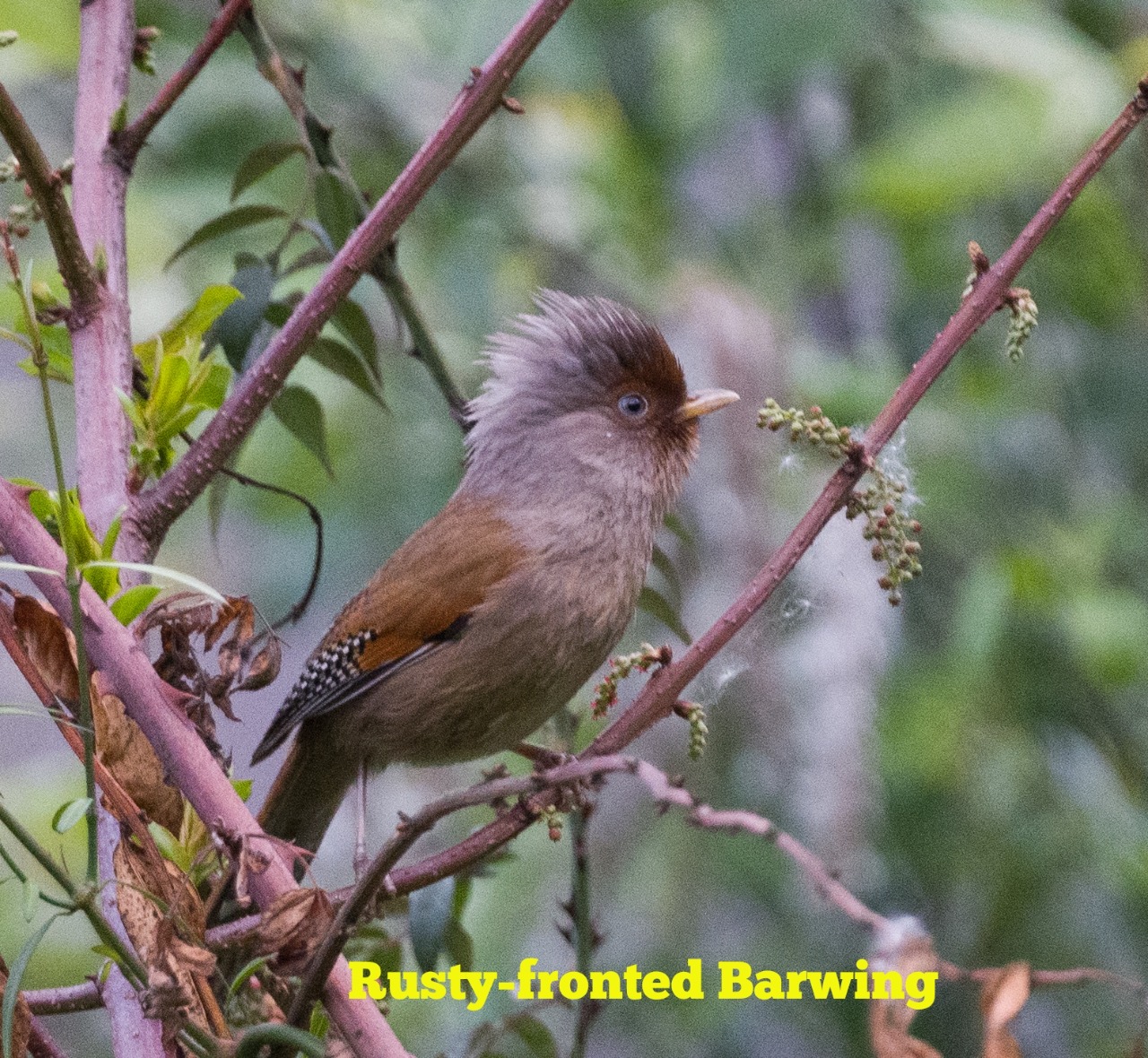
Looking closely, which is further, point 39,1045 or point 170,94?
point 170,94

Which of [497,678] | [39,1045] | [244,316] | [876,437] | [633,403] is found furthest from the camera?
[633,403]

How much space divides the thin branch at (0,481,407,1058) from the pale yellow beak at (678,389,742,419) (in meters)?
1.40

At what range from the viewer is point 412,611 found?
260cm

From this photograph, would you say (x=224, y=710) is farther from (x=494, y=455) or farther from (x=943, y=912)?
(x=943, y=912)

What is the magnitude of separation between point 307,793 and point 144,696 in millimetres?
1249

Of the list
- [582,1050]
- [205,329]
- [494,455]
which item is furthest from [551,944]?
[205,329]

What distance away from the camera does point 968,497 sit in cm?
394

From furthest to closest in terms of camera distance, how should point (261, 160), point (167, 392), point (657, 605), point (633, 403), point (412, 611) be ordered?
point (633, 403), point (412, 611), point (657, 605), point (261, 160), point (167, 392)

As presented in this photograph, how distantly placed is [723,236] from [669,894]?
194cm

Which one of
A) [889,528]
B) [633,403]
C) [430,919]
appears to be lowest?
[430,919]

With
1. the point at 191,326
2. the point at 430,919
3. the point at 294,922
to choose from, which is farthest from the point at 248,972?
the point at 191,326

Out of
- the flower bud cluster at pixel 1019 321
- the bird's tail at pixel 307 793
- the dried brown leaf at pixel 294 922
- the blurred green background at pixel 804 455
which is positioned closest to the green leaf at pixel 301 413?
the bird's tail at pixel 307 793

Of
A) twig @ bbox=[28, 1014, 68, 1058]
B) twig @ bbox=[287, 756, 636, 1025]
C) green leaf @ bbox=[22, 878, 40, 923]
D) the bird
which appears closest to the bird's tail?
the bird

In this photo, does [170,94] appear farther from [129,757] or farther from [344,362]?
[129,757]
